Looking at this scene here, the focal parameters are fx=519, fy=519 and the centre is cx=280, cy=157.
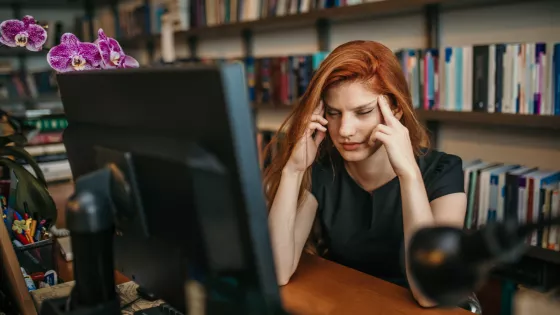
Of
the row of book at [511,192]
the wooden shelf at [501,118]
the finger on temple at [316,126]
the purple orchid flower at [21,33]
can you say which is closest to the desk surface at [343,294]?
the finger on temple at [316,126]

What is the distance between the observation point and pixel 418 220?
3.78ft

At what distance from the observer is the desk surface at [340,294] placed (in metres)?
0.98

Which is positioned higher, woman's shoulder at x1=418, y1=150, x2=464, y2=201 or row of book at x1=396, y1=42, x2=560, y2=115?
row of book at x1=396, y1=42, x2=560, y2=115

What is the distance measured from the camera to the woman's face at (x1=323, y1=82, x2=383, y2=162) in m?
1.27

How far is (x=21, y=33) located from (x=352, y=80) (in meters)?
0.78

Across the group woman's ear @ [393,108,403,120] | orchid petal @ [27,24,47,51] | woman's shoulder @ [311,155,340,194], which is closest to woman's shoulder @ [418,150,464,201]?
woman's ear @ [393,108,403,120]

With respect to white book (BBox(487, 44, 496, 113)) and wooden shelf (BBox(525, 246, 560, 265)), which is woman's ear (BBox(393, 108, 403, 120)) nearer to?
white book (BBox(487, 44, 496, 113))

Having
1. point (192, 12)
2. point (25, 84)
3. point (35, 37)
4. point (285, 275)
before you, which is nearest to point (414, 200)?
point (285, 275)

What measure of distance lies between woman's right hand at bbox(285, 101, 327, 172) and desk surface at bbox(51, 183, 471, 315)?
26 cm

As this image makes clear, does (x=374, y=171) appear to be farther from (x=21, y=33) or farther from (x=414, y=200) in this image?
(x=21, y=33)

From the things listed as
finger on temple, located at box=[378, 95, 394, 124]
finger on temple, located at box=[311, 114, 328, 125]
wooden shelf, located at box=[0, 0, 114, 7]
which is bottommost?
finger on temple, located at box=[311, 114, 328, 125]

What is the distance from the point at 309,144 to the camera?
4.41ft

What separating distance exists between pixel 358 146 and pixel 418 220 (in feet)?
0.86

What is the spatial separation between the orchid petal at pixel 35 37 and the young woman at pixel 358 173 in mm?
610
